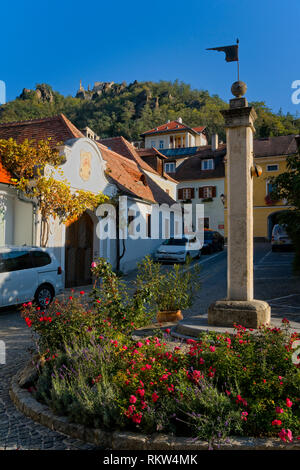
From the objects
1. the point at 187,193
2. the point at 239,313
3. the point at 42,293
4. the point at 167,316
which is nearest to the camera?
the point at 239,313

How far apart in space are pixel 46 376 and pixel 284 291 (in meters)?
8.62

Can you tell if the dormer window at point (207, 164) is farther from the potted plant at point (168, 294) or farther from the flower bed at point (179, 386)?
the flower bed at point (179, 386)

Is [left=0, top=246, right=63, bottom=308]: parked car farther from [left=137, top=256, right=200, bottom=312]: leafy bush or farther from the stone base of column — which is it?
the stone base of column

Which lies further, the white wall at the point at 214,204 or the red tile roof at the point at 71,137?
the white wall at the point at 214,204

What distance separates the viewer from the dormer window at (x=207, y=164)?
41.3 metres

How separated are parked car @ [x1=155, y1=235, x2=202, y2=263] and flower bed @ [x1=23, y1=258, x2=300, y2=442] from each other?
51.1 feet

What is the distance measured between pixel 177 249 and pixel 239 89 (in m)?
15.1

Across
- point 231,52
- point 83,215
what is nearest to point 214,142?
point 83,215

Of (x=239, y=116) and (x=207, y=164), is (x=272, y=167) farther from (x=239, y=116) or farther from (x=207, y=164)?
(x=239, y=116)

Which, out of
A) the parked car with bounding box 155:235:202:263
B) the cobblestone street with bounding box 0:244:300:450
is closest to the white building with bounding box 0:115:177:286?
the parked car with bounding box 155:235:202:263

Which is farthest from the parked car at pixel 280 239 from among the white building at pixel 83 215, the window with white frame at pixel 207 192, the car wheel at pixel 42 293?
the car wheel at pixel 42 293

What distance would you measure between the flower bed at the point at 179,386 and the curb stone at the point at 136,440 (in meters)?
0.07

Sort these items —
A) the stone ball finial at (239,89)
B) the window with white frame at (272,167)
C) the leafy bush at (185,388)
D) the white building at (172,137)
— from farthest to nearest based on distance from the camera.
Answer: the white building at (172,137) < the window with white frame at (272,167) < the stone ball finial at (239,89) < the leafy bush at (185,388)

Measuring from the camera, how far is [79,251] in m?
15.0
